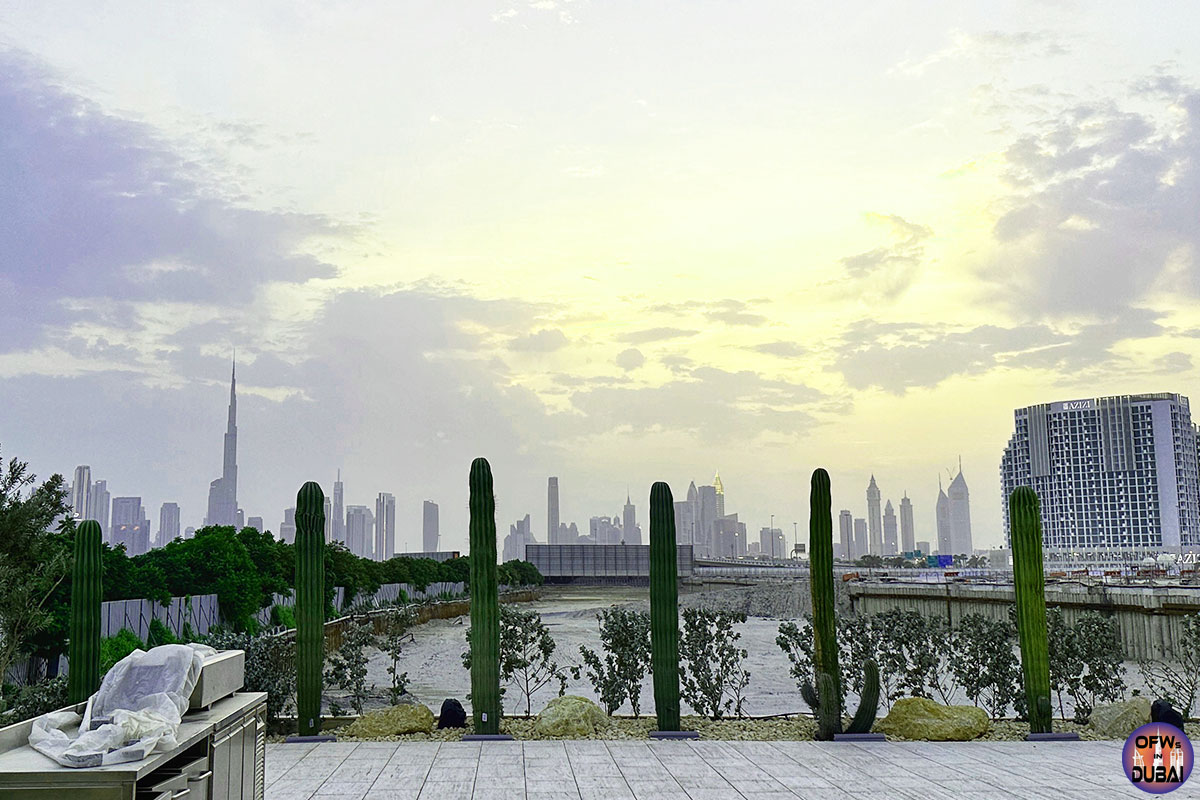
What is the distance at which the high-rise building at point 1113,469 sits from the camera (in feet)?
399

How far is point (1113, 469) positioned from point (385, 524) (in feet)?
330

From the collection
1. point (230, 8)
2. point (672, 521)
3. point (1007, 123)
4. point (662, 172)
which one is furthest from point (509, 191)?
point (1007, 123)

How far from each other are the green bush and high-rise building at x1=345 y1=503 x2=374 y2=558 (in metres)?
111

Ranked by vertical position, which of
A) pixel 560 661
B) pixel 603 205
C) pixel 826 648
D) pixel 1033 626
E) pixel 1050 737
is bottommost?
pixel 560 661

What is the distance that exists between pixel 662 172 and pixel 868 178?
2885 millimetres

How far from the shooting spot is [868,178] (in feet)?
43.5

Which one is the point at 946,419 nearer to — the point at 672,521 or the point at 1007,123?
the point at 1007,123

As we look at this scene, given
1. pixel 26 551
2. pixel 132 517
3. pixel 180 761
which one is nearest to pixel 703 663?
pixel 26 551

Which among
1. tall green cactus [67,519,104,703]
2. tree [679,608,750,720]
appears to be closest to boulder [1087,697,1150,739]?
tree [679,608,750,720]

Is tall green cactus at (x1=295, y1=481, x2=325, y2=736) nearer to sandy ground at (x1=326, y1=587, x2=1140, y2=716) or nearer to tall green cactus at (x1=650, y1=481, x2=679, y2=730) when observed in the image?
tall green cactus at (x1=650, y1=481, x2=679, y2=730)

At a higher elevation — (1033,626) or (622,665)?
(1033,626)

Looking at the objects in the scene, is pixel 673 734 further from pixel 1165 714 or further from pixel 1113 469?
pixel 1113 469

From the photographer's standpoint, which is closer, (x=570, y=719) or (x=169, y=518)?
(x=570, y=719)

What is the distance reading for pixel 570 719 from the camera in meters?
9.70
